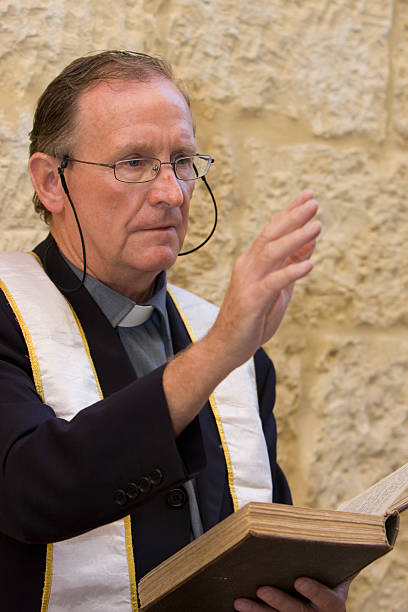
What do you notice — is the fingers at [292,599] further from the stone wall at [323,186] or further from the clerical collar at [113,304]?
the stone wall at [323,186]

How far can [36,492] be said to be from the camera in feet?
3.59

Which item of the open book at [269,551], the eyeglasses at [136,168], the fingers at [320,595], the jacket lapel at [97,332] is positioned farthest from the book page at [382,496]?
the eyeglasses at [136,168]

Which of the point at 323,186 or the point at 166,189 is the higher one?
the point at 166,189

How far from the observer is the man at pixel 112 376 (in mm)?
1083

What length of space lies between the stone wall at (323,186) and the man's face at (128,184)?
56cm

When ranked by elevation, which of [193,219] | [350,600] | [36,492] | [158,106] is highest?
[158,106]

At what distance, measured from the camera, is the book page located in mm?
1172

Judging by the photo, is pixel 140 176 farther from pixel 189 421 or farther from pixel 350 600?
pixel 350 600

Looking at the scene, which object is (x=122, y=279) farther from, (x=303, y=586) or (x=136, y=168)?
(x=303, y=586)

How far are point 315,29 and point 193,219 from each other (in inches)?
26.5

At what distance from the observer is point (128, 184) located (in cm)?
153

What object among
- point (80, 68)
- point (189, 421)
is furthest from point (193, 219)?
point (189, 421)

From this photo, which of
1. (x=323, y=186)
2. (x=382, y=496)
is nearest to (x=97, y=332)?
(x=382, y=496)

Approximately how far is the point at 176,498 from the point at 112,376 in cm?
26
